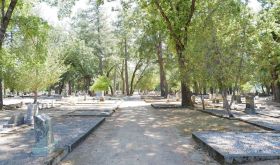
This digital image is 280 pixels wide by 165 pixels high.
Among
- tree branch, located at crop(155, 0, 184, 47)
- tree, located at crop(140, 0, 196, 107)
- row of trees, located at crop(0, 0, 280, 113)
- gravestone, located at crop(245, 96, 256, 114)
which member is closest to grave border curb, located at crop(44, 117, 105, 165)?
row of trees, located at crop(0, 0, 280, 113)

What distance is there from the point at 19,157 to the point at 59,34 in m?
54.0

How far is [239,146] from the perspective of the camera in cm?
902

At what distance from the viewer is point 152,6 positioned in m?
27.2

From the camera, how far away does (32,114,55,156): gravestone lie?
8312 mm

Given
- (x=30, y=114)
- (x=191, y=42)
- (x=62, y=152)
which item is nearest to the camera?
(x=62, y=152)

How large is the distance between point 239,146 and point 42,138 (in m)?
4.87

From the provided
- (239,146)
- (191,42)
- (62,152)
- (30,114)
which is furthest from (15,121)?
(191,42)

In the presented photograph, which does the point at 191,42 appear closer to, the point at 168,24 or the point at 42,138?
the point at 168,24

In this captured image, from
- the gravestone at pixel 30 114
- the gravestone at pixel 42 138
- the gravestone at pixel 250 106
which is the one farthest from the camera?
the gravestone at pixel 250 106

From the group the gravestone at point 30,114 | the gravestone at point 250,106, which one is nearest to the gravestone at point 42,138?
the gravestone at point 30,114

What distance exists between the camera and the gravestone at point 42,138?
8312mm

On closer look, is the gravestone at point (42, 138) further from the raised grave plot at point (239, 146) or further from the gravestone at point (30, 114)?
the gravestone at point (30, 114)

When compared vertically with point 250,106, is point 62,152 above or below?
below

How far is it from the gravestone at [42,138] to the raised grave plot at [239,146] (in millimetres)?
3968
